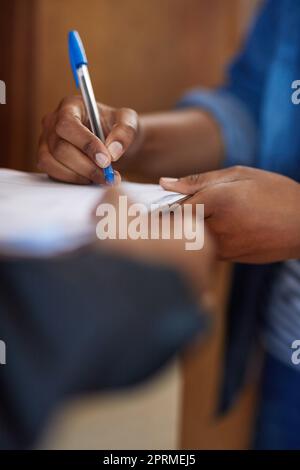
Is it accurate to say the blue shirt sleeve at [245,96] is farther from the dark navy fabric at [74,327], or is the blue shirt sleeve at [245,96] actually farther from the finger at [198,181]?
the dark navy fabric at [74,327]

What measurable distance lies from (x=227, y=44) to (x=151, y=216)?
0.20 meters

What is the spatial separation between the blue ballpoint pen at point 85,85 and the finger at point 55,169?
0.05ft

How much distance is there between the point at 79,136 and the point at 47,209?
0.15 feet

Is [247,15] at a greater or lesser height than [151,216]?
greater

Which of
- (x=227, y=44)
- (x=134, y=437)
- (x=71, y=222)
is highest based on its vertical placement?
(x=227, y=44)

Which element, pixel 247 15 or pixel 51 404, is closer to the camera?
pixel 51 404

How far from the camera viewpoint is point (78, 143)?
8.7 inches

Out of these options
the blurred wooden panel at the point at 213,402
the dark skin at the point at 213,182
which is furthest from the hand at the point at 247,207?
the blurred wooden panel at the point at 213,402

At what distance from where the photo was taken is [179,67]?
31cm

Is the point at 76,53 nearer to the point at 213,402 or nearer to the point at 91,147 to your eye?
the point at 91,147

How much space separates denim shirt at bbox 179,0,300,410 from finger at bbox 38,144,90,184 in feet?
0.29

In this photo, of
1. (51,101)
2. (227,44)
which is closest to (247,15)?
(227,44)

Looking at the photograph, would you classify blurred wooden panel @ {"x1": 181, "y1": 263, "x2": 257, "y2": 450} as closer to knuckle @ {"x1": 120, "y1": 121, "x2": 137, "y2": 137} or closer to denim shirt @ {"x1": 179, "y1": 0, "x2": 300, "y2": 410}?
denim shirt @ {"x1": 179, "y1": 0, "x2": 300, "y2": 410}

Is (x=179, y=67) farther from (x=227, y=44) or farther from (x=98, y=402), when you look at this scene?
(x=98, y=402)
